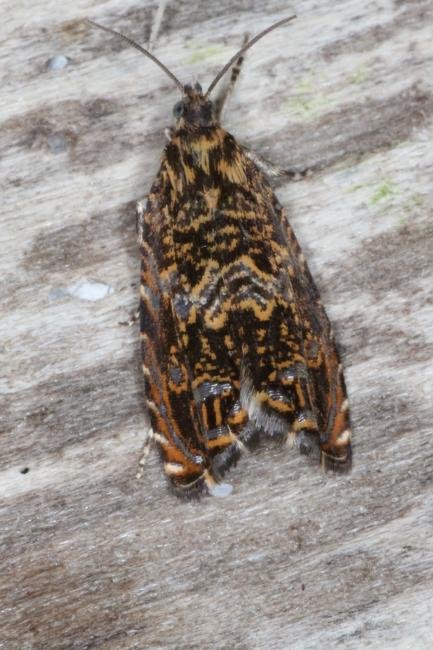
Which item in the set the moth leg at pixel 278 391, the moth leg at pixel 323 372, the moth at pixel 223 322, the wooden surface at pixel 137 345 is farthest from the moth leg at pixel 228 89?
the moth leg at pixel 278 391

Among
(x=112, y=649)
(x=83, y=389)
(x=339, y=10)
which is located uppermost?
(x=339, y=10)

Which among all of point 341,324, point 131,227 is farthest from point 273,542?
point 131,227

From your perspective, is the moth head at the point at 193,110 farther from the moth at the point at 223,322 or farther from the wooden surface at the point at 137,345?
the wooden surface at the point at 137,345

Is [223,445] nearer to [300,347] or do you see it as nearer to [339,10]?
[300,347]

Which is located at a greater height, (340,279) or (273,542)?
(340,279)

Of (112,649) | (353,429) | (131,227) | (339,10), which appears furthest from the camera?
(339,10)

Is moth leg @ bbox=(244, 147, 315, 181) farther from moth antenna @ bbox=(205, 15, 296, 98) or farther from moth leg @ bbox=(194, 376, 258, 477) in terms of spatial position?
moth leg @ bbox=(194, 376, 258, 477)

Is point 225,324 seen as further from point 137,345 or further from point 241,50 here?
point 241,50
